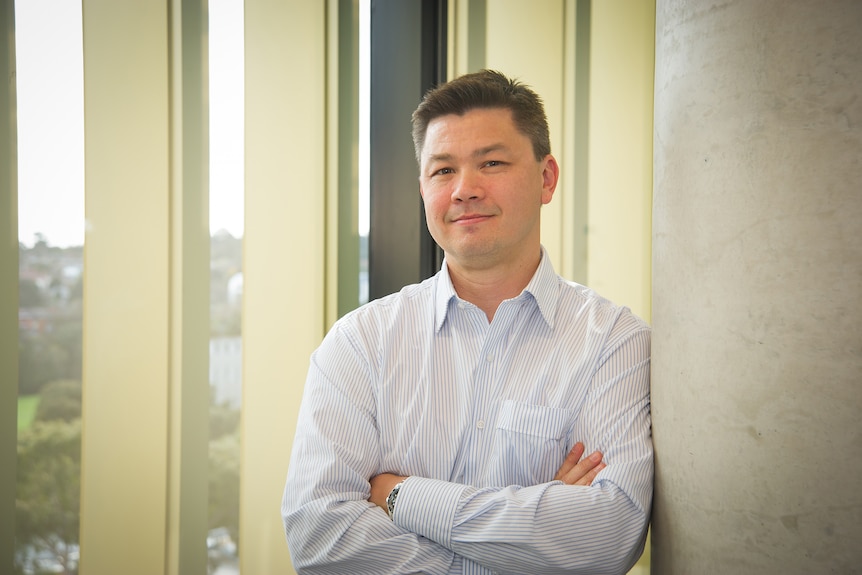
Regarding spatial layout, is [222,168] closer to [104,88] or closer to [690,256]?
[104,88]

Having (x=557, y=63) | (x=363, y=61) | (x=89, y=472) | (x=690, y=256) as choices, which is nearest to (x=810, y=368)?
(x=690, y=256)

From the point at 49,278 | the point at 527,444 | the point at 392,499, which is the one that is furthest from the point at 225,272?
the point at 527,444

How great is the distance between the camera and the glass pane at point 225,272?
2.05 metres

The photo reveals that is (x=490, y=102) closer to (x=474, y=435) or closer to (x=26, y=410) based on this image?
(x=474, y=435)

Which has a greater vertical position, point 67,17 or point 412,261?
point 67,17

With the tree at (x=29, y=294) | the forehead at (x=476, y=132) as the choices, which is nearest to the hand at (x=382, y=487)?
the forehead at (x=476, y=132)

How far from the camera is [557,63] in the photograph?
230 centimetres

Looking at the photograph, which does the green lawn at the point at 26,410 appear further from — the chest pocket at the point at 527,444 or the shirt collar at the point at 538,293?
the chest pocket at the point at 527,444

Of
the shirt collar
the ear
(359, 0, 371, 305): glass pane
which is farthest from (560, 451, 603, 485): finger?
(359, 0, 371, 305): glass pane

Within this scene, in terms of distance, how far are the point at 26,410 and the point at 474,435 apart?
1.42 m

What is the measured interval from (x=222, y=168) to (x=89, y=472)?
3.50 feet

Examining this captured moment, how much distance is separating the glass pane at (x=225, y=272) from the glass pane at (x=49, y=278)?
401 millimetres

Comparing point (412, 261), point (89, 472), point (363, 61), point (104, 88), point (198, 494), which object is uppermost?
point (363, 61)

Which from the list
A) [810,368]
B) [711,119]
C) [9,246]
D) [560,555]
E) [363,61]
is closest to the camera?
[810,368]
